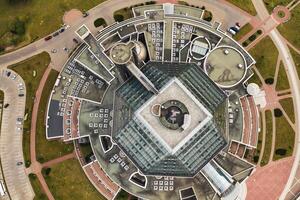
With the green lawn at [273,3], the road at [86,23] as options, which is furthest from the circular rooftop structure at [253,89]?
the green lawn at [273,3]

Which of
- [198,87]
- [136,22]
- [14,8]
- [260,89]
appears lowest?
[260,89]

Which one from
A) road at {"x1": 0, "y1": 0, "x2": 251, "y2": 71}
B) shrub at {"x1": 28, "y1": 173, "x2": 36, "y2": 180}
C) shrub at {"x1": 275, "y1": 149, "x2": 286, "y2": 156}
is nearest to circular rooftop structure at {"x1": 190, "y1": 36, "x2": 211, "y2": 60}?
road at {"x1": 0, "y1": 0, "x2": 251, "y2": 71}

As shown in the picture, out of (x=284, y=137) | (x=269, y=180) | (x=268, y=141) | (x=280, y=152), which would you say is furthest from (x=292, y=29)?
(x=269, y=180)

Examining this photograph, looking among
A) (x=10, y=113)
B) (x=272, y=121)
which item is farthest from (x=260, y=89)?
(x=10, y=113)

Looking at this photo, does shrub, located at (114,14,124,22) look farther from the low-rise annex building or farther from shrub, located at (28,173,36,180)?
shrub, located at (28,173,36,180)

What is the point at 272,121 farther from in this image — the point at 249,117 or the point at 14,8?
the point at 14,8

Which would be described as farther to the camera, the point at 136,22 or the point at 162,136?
the point at 136,22
